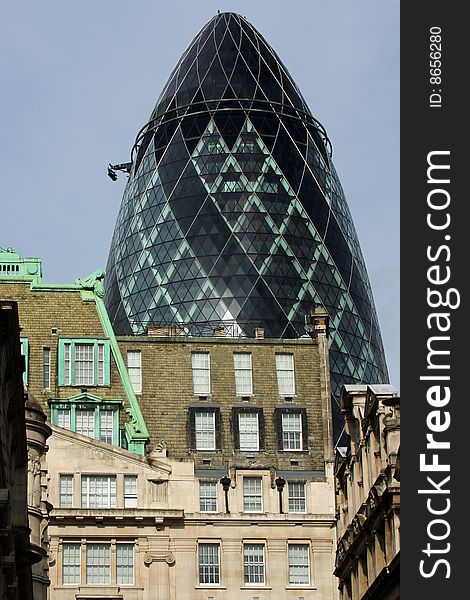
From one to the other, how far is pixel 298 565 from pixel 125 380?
41.8ft

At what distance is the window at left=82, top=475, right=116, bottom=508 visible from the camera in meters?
81.4

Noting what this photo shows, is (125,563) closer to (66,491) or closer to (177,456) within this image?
(66,491)

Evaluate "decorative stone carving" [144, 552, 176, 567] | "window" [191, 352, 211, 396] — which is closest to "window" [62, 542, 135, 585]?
"decorative stone carving" [144, 552, 176, 567]

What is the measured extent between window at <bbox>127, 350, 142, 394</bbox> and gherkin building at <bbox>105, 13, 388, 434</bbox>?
50.7 m

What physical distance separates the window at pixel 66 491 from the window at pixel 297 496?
1089 cm

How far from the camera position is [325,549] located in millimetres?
82375

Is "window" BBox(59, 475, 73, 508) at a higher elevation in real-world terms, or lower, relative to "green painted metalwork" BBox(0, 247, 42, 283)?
lower

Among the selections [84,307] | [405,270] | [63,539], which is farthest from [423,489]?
[84,307]

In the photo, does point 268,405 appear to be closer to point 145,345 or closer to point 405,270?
point 145,345

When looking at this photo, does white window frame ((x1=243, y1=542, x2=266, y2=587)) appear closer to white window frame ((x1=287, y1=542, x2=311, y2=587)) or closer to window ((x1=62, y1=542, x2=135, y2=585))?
white window frame ((x1=287, y1=542, x2=311, y2=587))

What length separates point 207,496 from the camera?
276 feet

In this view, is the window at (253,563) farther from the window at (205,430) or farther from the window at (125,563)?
the window at (205,430)

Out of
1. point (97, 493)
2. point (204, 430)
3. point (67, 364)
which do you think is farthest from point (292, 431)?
A: point (67, 364)

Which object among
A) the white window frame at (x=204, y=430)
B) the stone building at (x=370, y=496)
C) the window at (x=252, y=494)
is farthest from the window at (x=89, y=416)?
the stone building at (x=370, y=496)
